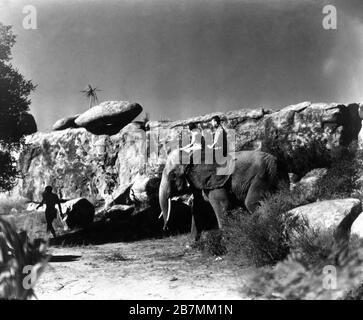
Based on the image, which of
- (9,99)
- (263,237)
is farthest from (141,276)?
(9,99)

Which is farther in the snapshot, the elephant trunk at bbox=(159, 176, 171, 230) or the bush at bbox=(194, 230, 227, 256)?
the elephant trunk at bbox=(159, 176, 171, 230)

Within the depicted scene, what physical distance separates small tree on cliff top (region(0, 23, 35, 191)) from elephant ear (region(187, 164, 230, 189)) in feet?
22.4

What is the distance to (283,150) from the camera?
1478 centimetres

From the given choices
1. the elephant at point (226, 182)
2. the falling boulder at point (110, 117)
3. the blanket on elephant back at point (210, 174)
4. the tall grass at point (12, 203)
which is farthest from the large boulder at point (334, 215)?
the tall grass at point (12, 203)

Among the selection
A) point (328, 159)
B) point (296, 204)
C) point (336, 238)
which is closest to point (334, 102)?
point (328, 159)

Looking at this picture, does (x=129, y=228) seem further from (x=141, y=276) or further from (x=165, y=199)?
(x=141, y=276)

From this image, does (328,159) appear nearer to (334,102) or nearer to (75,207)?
(334,102)

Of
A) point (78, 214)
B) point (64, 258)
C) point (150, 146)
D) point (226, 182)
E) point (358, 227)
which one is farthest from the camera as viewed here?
point (150, 146)

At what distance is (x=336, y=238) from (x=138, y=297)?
315cm

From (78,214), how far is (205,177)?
647 cm

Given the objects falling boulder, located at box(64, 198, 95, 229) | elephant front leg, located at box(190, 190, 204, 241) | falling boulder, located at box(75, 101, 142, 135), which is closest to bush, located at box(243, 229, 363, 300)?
elephant front leg, located at box(190, 190, 204, 241)

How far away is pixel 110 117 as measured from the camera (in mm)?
19641

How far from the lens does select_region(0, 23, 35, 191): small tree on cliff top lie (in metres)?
13.6

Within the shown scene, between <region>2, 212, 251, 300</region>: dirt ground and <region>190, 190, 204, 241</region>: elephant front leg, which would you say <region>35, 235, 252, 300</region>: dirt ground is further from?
<region>190, 190, 204, 241</region>: elephant front leg
